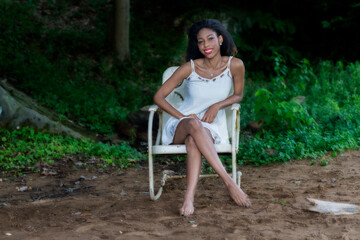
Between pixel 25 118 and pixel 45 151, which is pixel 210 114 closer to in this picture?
pixel 45 151

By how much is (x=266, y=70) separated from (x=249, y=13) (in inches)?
62.9

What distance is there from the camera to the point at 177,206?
4113 millimetres

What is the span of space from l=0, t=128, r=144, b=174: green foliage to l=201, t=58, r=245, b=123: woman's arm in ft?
6.99

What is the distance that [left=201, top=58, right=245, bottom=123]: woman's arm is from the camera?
170 inches

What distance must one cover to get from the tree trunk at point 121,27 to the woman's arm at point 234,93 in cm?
616

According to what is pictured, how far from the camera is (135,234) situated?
3379 millimetres

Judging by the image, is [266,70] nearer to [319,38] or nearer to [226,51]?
[319,38]

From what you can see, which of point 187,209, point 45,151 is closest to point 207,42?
point 187,209

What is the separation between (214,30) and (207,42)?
5.3 inches

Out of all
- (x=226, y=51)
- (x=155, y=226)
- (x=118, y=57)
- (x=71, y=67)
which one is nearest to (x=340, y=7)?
(x=118, y=57)

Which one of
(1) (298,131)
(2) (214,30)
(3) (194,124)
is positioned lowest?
(1) (298,131)

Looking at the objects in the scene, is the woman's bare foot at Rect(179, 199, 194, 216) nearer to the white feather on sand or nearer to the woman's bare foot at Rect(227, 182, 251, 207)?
the woman's bare foot at Rect(227, 182, 251, 207)

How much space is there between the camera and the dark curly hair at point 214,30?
436 cm

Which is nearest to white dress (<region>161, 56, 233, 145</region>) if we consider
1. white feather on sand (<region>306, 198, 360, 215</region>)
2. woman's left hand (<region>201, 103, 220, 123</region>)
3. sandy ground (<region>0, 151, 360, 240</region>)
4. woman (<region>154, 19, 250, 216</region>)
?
woman (<region>154, 19, 250, 216</region>)
